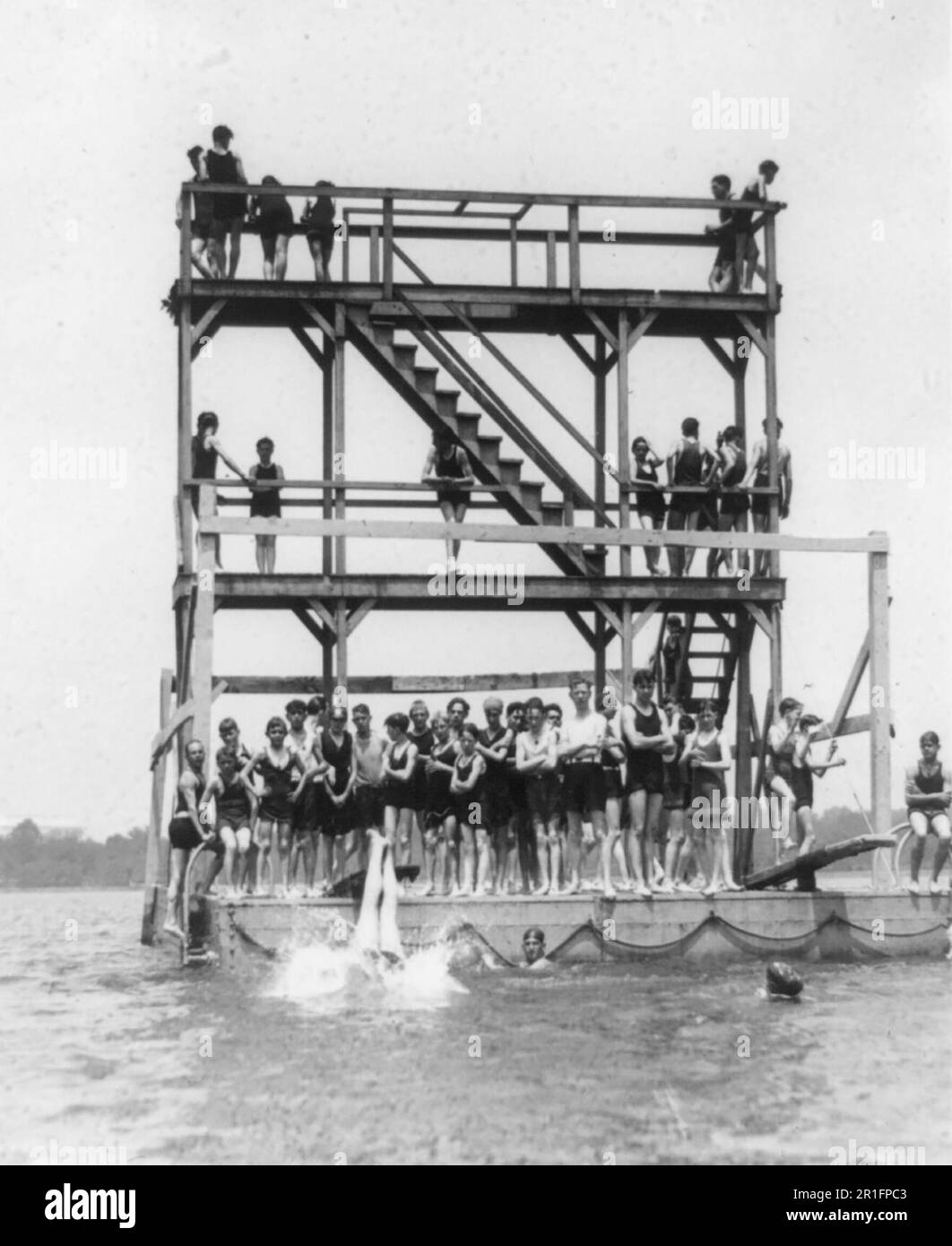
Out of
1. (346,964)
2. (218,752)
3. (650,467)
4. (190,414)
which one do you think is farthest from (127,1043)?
(650,467)

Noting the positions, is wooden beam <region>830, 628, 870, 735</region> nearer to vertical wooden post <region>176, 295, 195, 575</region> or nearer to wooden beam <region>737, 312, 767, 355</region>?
wooden beam <region>737, 312, 767, 355</region>

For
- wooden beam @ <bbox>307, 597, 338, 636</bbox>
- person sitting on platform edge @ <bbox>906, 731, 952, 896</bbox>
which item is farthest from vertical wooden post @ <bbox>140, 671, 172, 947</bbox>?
person sitting on platform edge @ <bbox>906, 731, 952, 896</bbox>

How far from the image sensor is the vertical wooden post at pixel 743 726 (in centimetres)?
2227

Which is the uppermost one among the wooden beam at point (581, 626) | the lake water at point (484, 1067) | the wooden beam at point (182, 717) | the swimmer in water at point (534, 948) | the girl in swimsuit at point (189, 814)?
the wooden beam at point (581, 626)

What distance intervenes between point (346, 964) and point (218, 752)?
8.07ft

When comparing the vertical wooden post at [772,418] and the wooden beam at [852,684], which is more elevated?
the vertical wooden post at [772,418]

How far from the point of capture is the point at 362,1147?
11.4 m

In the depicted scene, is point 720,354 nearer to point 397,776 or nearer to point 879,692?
point 879,692

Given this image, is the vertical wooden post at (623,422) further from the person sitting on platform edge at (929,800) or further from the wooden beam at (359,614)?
the person sitting on platform edge at (929,800)

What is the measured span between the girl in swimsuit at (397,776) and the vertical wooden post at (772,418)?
19.0 feet

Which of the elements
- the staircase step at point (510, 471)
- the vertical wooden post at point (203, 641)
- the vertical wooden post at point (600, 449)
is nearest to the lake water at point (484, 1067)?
the vertical wooden post at point (203, 641)

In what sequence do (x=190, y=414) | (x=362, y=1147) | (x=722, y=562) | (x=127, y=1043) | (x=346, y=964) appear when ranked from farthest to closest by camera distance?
(x=722, y=562) < (x=190, y=414) < (x=346, y=964) < (x=127, y=1043) < (x=362, y=1147)

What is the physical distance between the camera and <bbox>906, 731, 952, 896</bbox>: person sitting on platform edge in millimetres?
19781
